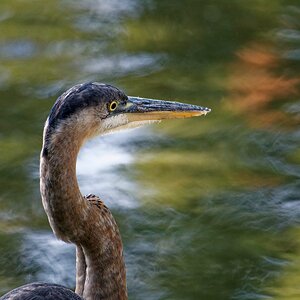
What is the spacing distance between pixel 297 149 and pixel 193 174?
0.64 m

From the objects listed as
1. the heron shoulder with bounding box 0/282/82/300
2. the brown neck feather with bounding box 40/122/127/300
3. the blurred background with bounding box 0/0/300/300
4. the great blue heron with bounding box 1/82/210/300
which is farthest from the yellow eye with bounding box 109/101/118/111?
the blurred background with bounding box 0/0/300/300

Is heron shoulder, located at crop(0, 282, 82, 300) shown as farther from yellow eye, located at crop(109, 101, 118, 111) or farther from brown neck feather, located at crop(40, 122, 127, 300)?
yellow eye, located at crop(109, 101, 118, 111)

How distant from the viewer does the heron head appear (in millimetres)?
4469

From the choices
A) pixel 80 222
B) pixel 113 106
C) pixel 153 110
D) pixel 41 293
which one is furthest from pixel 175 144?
pixel 41 293

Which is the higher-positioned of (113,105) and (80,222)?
(113,105)

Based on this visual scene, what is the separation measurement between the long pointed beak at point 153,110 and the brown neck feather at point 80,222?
37cm

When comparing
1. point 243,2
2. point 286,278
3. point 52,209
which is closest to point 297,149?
point 286,278

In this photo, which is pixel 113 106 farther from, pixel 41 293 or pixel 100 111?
pixel 41 293

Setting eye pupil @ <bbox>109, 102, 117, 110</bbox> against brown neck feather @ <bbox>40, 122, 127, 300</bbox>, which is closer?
brown neck feather @ <bbox>40, 122, 127, 300</bbox>

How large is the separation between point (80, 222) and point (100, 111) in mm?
455

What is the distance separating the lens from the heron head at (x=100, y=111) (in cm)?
447

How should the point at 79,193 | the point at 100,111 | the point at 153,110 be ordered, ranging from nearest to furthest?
the point at 79,193 < the point at 100,111 < the point at 153,110

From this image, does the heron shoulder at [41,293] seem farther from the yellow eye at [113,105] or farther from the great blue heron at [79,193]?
the yellow eye at [113,105]

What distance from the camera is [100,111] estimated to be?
15.4 feet
